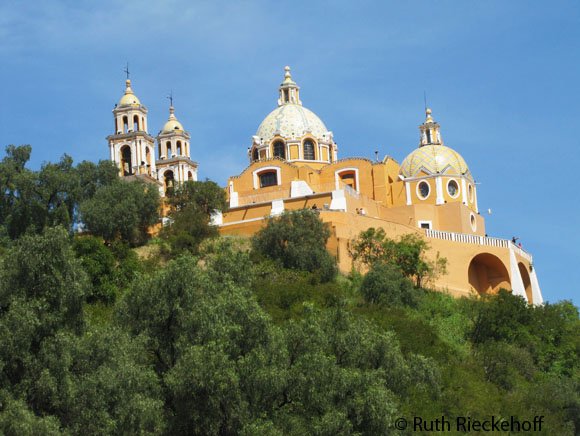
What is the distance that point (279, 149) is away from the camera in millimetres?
46750

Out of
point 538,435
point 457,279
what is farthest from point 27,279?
point 457,279

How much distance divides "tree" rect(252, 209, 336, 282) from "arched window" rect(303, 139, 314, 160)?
9741mm

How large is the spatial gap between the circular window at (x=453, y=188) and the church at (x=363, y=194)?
4 cm

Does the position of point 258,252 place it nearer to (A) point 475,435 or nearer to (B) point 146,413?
(A) point 475,435

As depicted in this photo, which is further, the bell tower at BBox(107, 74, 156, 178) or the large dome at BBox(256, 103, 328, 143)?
the bell tower at BBox(107, 74, 156, 178)

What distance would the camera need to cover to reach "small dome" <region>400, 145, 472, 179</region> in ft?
145

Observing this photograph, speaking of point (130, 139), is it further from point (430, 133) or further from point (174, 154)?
point (430, 133)

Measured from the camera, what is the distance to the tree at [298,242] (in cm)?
3531

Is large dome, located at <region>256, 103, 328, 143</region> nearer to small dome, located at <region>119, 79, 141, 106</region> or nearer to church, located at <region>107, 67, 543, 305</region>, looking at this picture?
church, located at <region>107, 67, 543, 305</region>

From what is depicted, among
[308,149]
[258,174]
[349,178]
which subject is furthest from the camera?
[308,149]

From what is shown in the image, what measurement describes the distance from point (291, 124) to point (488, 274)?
9979 mm

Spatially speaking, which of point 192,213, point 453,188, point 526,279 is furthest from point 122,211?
point 526,279

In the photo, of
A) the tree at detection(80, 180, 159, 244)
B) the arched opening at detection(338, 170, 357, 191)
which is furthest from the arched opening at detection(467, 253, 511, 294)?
the tree at detection(80, 180, 159, 244)

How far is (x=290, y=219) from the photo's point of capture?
3659 cm
